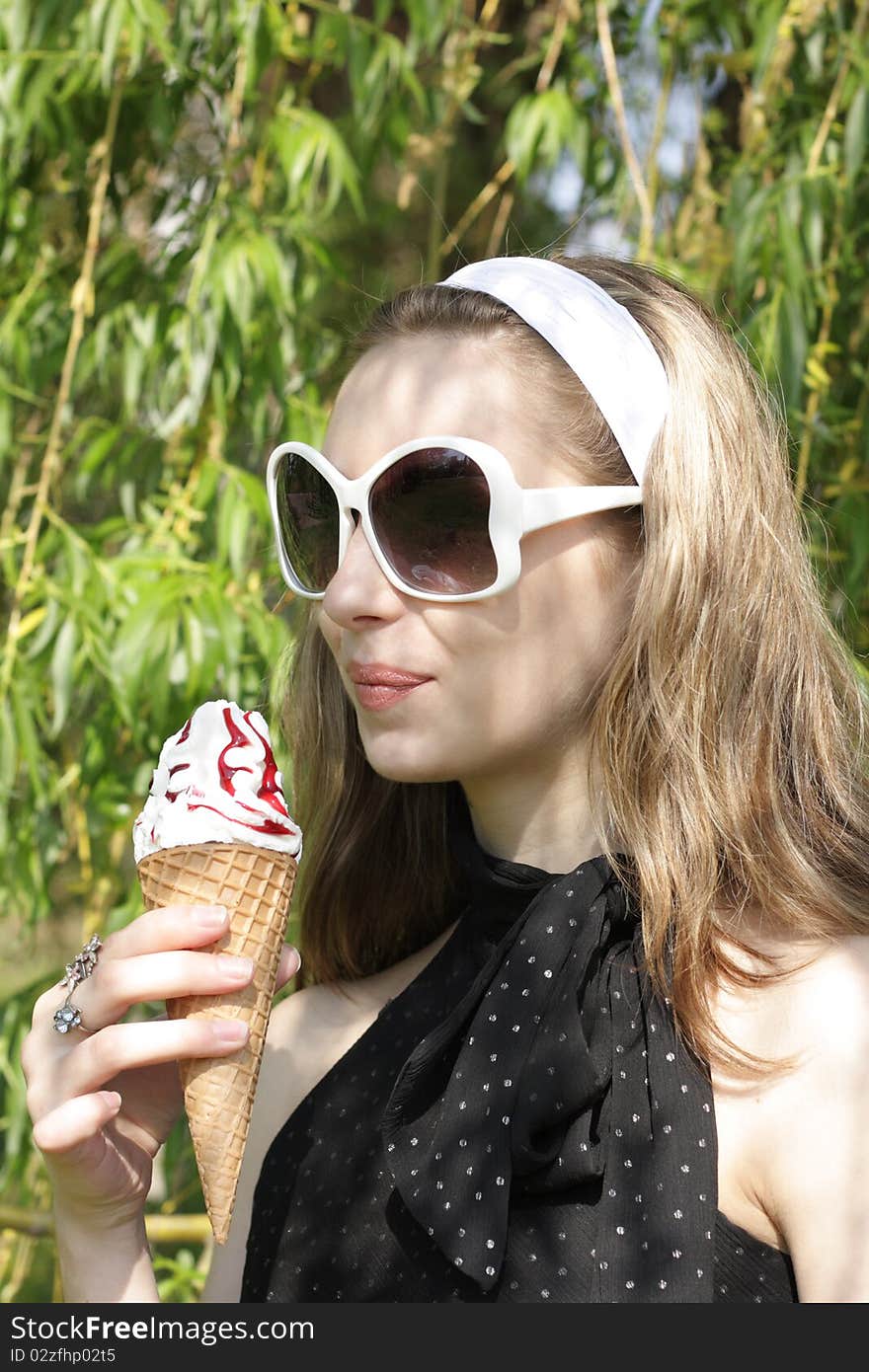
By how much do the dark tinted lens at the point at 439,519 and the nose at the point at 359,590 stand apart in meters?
0.02

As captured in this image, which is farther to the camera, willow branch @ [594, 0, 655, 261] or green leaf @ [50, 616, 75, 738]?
willow branch @ [594, 0, 655, 261]

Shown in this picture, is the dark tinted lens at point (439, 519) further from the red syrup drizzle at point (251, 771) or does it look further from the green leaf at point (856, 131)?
the green leaf at point (856, 131)

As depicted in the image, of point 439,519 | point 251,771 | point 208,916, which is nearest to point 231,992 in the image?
point 208,916

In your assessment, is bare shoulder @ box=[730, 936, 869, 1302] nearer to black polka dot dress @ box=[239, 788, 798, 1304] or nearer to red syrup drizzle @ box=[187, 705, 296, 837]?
black polka dot dress @ box=[239, 788, 798, 1304]

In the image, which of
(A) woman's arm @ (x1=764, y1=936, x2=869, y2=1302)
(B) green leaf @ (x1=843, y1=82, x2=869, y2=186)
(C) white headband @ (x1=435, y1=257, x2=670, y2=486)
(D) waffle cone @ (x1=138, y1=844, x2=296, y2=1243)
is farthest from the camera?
(B) green leaf @ (x1=843, y1=82, x2=869, y2=186)

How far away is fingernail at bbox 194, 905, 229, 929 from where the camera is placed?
1.15m

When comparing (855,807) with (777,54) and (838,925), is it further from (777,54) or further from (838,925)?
(777,54)

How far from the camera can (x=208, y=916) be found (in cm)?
115

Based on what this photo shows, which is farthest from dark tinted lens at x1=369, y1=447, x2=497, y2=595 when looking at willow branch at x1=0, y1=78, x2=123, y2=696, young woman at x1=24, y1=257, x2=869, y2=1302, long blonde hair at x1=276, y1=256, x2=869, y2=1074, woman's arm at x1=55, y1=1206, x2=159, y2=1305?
willow branch at x1=0, y1=78, x2=123, y2=696

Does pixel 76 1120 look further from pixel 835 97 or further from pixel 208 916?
pixel 835 97

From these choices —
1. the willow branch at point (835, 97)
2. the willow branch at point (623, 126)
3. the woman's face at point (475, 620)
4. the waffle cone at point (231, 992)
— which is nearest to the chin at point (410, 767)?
the woman's face at point (475, 620)

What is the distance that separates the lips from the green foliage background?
76 cm

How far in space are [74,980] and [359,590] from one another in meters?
0.43

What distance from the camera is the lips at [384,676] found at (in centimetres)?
127
